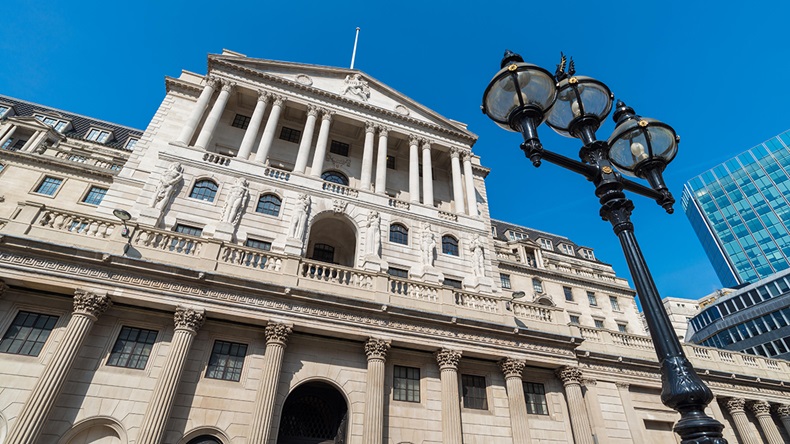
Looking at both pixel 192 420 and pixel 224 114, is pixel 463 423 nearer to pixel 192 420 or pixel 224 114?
pixel 192 420

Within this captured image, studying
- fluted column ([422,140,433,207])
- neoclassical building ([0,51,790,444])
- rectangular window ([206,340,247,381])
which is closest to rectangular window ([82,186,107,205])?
neoclassical building ([0,51,790,444])

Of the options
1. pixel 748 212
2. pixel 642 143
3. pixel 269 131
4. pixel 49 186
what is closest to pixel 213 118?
pixel 269 131

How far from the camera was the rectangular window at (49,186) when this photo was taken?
29922 millimetres

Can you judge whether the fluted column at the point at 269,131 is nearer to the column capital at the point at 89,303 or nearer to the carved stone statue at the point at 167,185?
the carved stone statue at the point at 167,185

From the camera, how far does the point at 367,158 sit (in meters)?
28.2

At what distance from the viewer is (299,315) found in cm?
1602

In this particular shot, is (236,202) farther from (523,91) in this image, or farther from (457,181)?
(523,91)

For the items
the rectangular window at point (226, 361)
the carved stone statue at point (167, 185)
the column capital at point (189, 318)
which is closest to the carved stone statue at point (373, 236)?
the rectangular window at point (226, 361)

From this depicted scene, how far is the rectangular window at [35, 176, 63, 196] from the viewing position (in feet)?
98.2

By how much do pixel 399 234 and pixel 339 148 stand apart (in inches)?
415

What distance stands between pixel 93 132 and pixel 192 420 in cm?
Answer: 4534

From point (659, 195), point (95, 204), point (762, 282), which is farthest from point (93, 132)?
point (762, 282)

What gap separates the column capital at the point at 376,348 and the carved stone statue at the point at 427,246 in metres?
7.67

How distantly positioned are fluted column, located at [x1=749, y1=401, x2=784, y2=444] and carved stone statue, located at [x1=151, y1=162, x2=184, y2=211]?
123 feet
